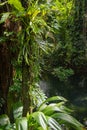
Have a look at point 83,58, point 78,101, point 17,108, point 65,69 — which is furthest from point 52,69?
point 17,108

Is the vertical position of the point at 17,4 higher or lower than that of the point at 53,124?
higher

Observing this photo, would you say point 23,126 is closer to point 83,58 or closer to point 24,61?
point 24,61

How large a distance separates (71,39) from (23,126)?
7491 mm

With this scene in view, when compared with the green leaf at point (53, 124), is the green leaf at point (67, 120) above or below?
below

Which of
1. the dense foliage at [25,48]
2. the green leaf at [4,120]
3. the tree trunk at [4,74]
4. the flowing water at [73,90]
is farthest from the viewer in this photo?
the flowing water at [73,90]

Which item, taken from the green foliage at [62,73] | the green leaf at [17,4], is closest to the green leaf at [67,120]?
the green leaf at [17,4]

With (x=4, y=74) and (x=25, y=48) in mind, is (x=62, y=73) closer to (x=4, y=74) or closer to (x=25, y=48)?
(x=4, y=74)

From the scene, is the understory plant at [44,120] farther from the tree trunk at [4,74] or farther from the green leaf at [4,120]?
the tree trunk at [4,74]

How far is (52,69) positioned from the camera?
34.0ft

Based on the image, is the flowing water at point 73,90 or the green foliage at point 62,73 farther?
the green foliage at point 62,73

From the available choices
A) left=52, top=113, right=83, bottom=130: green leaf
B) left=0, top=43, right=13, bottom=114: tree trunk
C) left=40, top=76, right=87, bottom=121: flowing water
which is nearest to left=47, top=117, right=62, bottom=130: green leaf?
left=52, top=113, right=83, bottom=130: green leaf

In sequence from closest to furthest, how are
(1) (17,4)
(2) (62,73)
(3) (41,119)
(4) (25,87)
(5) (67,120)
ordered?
(3) (41,119) → (1) (17,4) → (5) (67,120) → (4) (25,87) → (2) (62,73)

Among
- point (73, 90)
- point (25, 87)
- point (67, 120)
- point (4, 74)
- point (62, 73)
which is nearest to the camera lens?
point (67, 120)

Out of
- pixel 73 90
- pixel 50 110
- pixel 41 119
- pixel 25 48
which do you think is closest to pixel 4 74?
pixel 25 48
